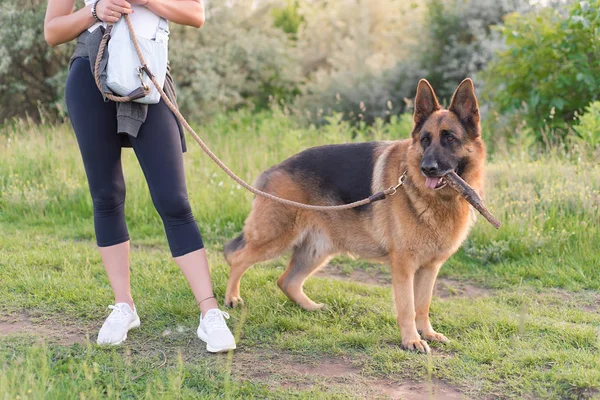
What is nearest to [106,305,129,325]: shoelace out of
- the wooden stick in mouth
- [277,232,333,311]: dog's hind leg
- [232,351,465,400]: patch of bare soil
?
[232,351,465,400]: patch of bare soil

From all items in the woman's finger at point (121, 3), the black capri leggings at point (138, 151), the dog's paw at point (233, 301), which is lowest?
the dog's paw at point (233, 301)

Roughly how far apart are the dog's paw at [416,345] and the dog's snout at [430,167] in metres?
1.01

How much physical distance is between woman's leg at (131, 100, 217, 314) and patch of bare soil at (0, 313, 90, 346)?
0.76 metres

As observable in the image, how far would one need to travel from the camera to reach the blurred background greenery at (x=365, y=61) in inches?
330

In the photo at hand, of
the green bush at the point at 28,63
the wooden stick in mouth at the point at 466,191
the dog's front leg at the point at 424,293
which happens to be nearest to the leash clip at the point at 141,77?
the wooden stick in mouth at the point at 466,191

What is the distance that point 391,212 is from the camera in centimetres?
388

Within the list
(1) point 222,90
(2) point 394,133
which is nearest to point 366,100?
(1) point 222,90

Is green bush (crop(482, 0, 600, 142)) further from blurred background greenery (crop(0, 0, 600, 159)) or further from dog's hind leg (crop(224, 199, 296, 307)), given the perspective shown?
dog's hind leg (crop(224, 199, 296, 307))

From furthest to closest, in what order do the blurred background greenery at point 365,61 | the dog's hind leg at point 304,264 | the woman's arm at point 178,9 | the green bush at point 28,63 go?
the green bush at point 28,63
the blurred background greenery at point 365,61
the dog's hind leg at point 304,264
the woman's arm at point 178,9

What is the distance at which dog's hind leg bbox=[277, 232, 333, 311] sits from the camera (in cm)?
431

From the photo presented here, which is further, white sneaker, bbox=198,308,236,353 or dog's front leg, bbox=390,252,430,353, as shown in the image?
dog's front leg, bbox=390,252,430,353

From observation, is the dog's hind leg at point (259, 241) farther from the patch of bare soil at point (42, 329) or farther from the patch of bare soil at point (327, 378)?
the patch of bare soil at point (42, 329)

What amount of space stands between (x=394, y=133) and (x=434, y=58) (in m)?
5.71

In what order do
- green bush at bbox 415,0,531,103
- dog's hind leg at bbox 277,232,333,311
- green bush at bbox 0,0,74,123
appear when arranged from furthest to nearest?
1. green bush at bbox 415,0,531,103
2. green bush at bbox 0,0,74,123
3. dog's hind leg at bbox 277,232,333,311
